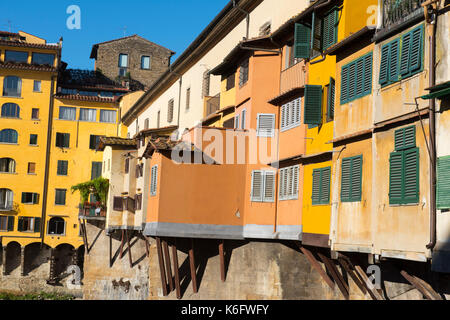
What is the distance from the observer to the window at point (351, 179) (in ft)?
53.2

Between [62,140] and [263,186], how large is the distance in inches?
1641

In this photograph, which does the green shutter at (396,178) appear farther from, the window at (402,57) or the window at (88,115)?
the window at (88,115)

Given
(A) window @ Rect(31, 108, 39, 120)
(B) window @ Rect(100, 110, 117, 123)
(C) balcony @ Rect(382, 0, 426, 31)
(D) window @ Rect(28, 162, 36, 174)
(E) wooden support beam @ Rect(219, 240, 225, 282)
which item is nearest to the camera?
(C) balcony @ Rect(382, 0, 426, 31)

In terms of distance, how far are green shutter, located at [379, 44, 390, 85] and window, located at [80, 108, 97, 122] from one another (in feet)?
166

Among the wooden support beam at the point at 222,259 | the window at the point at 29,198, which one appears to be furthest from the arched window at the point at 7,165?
the wooden support beam at the point at 222,259

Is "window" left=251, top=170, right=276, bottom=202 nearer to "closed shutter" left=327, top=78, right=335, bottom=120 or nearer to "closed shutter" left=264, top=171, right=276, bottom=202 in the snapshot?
"closed shutter" left=264, top=171, right=276, bottom=202

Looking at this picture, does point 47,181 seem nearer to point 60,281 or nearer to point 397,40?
point 60,281

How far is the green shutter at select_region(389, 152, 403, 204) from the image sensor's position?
14.1 metres

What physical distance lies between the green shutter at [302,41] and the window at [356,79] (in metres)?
3.01

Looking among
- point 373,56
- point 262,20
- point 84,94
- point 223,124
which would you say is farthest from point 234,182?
point 84,94

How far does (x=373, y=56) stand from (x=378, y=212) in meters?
3.60

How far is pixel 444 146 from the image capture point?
1268cm

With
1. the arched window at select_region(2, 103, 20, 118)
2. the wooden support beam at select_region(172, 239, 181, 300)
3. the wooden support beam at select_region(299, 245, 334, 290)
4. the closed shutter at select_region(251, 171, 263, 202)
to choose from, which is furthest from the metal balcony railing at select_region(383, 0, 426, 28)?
the arched window at select_region(2, 103, 20, 118)

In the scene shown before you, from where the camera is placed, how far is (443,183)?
12.6 meters
